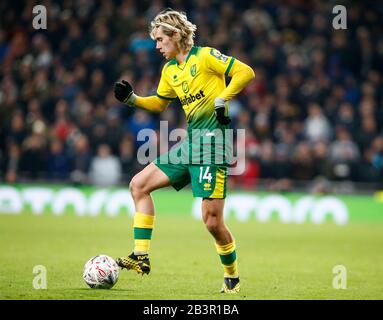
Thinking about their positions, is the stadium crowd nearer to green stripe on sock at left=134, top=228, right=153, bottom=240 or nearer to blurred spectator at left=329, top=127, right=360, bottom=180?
blurred spectator at left=329, top=127, right=360, bottom=180

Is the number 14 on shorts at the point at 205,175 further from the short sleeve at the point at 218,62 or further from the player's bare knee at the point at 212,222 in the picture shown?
the short sleeve at the point at 218,62

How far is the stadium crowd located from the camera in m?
18.3

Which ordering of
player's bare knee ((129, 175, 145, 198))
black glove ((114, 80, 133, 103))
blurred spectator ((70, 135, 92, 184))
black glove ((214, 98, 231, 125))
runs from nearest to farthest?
black glove ((214, 98, 231, 125))
player's bare knee ((129, 175, 145, 198))
black glove ((114, 80, 133, 103))
blurred spectator ((70, 135, 92, 184))

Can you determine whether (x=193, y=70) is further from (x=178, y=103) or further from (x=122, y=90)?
(x=178, y=103)

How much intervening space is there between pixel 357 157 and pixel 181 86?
33.2ft

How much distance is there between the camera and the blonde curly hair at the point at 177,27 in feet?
27.8

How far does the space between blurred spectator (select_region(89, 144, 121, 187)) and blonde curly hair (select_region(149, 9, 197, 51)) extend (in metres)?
9.98

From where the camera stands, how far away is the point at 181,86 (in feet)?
28.2

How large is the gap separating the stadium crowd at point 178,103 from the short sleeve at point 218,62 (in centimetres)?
975

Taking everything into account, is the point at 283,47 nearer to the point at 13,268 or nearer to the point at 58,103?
the point at 58,103

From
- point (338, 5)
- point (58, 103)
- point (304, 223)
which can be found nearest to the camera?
point (304, 223)

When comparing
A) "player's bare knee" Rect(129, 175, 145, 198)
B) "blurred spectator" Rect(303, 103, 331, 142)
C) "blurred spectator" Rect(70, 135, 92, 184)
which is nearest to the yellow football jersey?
"player's bare knee" Rect(129, 175, 145, 198)

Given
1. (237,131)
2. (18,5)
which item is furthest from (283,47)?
(18,5)

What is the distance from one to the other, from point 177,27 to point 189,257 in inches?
161
